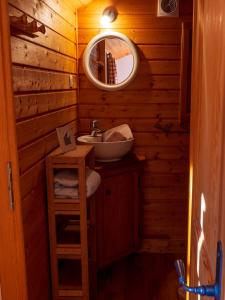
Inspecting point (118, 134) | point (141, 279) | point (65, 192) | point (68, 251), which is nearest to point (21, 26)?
point (65, 192)

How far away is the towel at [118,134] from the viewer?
277 centimetres

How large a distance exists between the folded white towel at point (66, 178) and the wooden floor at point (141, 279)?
3.44 ft

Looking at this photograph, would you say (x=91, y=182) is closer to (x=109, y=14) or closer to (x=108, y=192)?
(x=108, y=192)

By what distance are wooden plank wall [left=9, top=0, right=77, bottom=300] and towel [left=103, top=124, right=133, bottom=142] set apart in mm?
469

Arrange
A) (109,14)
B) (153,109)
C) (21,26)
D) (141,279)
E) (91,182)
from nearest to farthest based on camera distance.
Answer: (21,26)
(91,182)
(141,279)
(109,14)
(153,109)

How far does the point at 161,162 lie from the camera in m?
3.13

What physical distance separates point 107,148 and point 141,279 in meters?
1.08

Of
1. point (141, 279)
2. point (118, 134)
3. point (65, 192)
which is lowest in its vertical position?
point (141, 279)

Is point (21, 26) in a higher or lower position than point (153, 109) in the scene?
higher

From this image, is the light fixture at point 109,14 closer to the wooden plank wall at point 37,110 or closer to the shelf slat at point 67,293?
the wooden plank wall at point 37,110

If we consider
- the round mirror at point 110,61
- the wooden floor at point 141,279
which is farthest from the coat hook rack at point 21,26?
the wooden floor at point 141,279

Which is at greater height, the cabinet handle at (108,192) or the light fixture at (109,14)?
the light fixture at (109,14)

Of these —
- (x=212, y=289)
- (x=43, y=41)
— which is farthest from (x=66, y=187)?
(x=212, y=289)

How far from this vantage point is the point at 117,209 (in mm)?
2764
